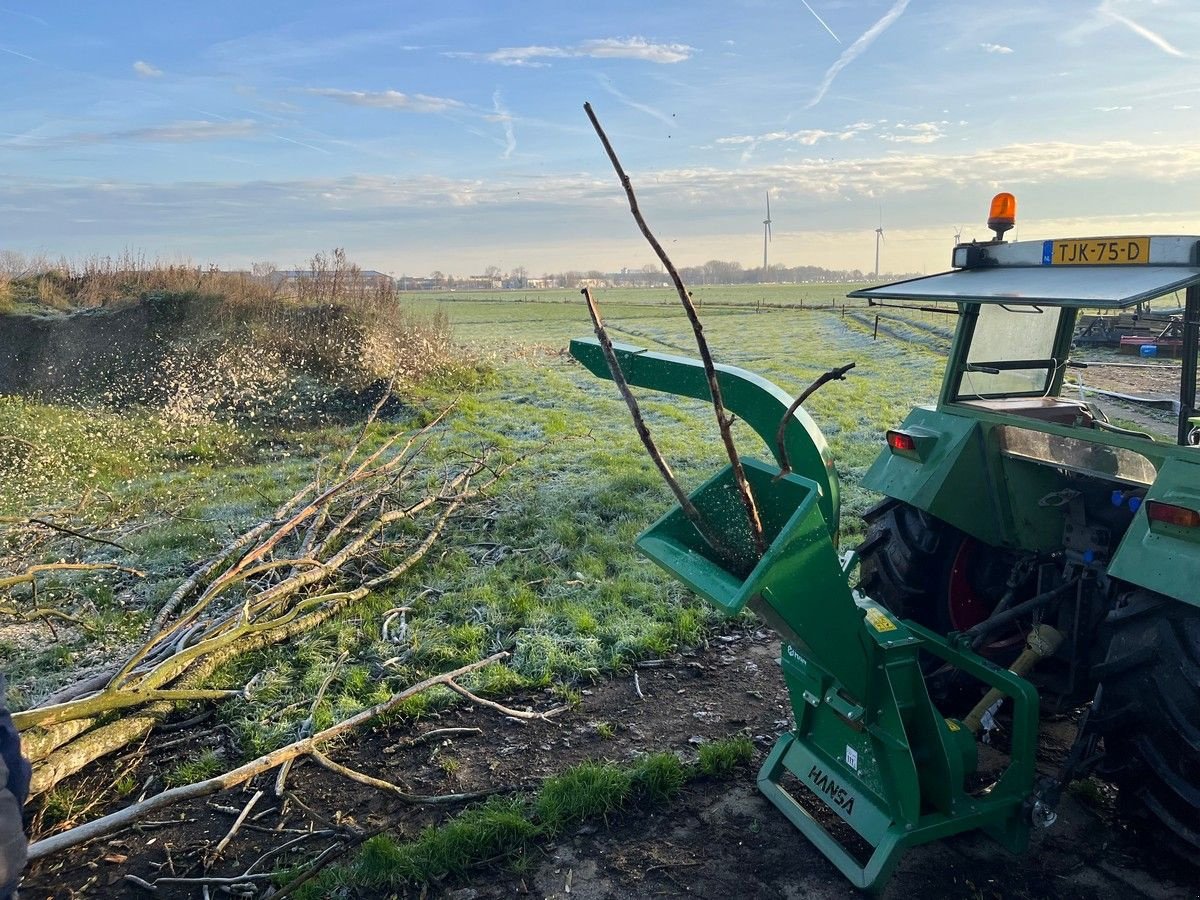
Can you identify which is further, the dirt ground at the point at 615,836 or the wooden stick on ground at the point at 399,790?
the wooden stick on ground at the point at 399,790

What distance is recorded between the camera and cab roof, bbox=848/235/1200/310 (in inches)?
109

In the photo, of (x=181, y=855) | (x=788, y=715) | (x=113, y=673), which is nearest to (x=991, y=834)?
(x=788, y=715)

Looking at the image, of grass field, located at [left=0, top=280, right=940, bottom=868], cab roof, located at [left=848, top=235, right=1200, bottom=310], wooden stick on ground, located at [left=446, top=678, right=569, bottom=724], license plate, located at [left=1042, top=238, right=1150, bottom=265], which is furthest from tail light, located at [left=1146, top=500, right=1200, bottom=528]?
wooden stick on ground, located at [left=446, top=678, right=569, bottom=724]

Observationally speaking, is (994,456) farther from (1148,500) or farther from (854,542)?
A: (854,542)

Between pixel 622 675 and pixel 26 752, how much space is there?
298cm

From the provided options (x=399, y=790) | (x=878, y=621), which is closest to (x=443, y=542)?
(x=399, y=790)

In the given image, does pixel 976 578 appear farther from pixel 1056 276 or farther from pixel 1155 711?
pixel 1056 276

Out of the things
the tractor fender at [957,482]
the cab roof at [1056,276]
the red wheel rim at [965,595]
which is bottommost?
the red wheel rim at [965,595]

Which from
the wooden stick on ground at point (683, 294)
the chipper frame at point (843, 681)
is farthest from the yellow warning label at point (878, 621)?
the wooden stick on ground at point (683, 294)

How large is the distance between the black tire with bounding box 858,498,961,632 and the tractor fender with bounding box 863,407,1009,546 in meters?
0.13

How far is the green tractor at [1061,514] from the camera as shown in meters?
2.91

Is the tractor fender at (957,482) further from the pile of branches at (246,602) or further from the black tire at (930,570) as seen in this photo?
the pile of branches at (246,602)

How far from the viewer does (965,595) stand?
4.32 m

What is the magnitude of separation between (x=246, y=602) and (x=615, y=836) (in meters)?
2.71
